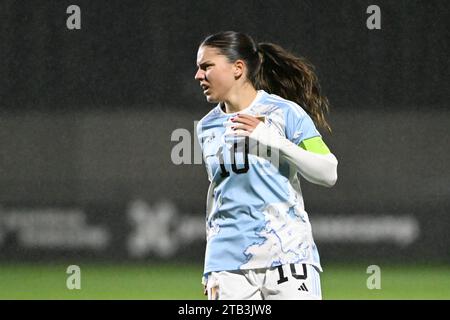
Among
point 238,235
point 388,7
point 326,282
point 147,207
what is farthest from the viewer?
point 388,7

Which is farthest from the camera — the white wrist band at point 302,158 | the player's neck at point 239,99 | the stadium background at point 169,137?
the stadium background at point 169,137

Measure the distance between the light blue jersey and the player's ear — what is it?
10.3 inches

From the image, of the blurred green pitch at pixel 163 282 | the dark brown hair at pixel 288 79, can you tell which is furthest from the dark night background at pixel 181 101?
the dark brown hair at pixel 288 79

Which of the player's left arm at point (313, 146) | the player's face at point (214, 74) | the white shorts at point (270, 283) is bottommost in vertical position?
the white shorts at point (270, 283)

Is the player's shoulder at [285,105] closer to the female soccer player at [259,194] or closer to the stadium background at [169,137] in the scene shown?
the female soccer player at [259,194]

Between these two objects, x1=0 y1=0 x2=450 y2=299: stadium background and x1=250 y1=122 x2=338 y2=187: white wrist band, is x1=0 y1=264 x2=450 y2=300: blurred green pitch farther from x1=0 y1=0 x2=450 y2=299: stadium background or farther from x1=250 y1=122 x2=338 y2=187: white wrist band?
x1=250 y1=122 x2=338 y2=187: white wrist band

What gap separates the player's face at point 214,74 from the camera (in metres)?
4.19

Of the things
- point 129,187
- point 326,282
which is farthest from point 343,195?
point 129,187

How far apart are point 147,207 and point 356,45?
315 centimetres

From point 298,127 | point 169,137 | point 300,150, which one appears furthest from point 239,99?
point 169,137

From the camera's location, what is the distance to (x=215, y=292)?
412 cm

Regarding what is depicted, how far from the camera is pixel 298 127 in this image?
4.14 meters

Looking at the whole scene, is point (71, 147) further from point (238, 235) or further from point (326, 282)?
point (238, 235)

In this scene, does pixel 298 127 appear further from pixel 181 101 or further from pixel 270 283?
pixel 181 101
